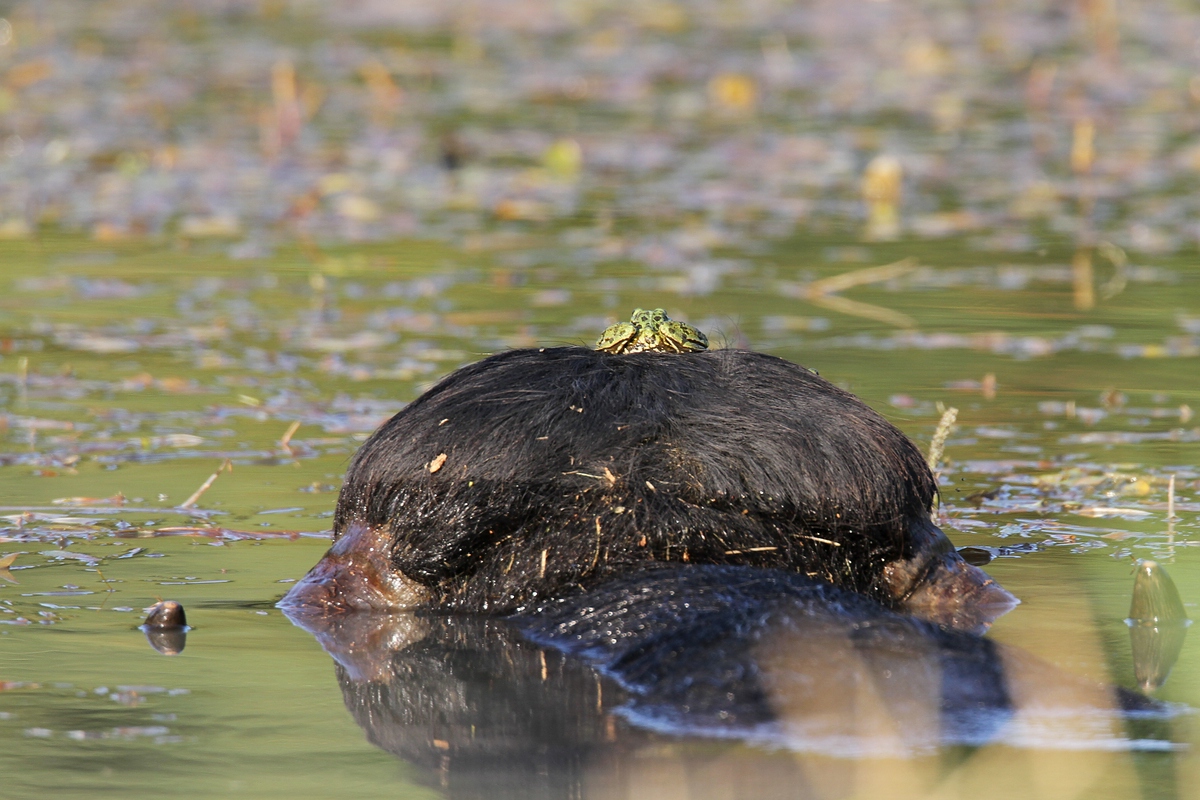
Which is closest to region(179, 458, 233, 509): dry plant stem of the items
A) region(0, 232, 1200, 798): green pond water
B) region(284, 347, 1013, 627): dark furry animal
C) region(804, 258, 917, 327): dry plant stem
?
region(0, 232, 1200, 798): green pond water

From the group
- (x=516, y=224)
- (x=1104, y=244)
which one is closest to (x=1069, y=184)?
(x=1104, y=244)

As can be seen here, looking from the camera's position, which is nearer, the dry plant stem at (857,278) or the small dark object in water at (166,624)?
the small dark object in water at (166,624)

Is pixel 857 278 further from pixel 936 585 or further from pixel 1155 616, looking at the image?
pixel 1155 616

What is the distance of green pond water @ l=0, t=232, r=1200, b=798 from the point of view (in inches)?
117

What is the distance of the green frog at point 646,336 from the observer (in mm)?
4418

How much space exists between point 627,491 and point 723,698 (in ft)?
2.56

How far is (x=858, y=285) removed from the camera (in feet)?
27.9

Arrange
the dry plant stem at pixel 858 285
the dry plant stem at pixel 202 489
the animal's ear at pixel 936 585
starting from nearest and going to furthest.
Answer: the animal's ear at pixel 936 585 → the dry plant stem at pixel 202 489 → the dry plant stem at pixel 858 285

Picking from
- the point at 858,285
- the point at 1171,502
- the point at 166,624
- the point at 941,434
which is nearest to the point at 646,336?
the point at 941,434

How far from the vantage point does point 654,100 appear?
13961 mm

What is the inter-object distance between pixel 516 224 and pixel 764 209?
4.83 feet

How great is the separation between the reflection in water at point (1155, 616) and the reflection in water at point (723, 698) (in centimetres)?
55

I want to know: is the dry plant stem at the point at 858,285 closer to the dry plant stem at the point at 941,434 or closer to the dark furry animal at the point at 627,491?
the dry plant stem at the point at 941,434

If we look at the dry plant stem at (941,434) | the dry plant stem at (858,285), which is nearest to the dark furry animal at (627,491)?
A: the dry plant stem at (941,434)
